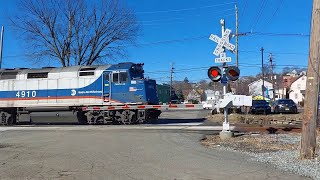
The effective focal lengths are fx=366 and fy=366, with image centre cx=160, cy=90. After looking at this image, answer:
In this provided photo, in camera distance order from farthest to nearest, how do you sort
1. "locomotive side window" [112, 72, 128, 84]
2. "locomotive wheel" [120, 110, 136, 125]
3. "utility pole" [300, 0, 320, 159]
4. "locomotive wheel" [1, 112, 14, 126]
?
"locomotive wheel" [1, 112, 14, 126]
"locomotive side window" [112, 72, 128, 84]
"locomotive wheel" [120, 110, 136, 125]
"utility pole" [300, 0, 320, 159]

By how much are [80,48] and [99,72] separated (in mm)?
18096

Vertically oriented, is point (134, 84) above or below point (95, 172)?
above

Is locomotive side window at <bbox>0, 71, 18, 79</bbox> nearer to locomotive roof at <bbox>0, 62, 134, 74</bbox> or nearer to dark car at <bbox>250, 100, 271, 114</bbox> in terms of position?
locomotive roof at <bbox>0, 62, 134, 74</bbox>

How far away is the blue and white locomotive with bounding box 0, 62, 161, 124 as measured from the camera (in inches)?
973

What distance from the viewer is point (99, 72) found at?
82.9 ft

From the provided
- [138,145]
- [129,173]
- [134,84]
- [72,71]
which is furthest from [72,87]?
[129,173]

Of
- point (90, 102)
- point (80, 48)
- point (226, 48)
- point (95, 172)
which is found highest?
point (80, 48)

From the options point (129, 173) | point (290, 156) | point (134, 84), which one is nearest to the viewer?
point (129, 173)

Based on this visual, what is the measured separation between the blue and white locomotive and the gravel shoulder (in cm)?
1117

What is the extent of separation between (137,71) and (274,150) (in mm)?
15476

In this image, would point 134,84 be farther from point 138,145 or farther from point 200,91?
point 200,91

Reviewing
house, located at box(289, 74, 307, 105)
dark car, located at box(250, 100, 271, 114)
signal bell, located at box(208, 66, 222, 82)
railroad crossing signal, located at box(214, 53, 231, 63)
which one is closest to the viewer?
signal bell, located at box(208, 66, 222, 82)

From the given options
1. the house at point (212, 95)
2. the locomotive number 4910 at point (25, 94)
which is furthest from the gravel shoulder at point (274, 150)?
the locomotive number 4910 at point (25, 94)

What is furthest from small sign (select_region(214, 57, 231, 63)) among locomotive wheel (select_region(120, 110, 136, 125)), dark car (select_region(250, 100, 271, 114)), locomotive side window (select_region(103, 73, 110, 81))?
dark car (select_region(250, 100, 271, 114))
